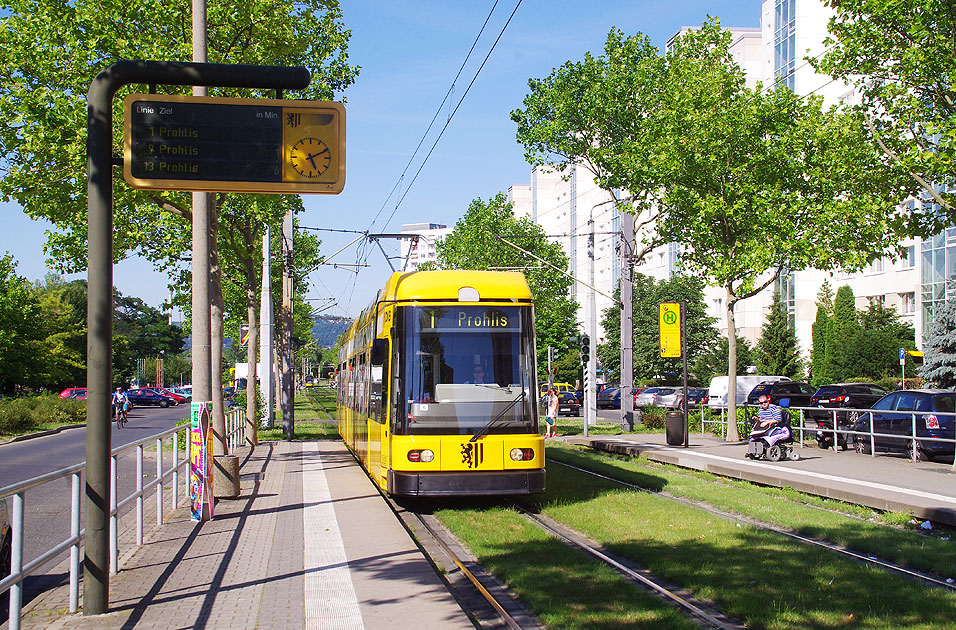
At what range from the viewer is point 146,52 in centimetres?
1781

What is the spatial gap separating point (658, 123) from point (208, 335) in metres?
16.7

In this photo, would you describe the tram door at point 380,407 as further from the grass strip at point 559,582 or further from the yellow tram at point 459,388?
the grass strip at point 559,582

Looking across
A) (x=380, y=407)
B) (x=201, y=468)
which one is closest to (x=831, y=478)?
(x=380, y=407)

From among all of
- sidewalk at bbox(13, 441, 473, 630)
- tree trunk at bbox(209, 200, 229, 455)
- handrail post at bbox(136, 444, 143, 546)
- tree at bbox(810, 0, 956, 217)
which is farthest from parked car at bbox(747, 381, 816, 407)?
handrail post at bbox(136, 444, 143, 546)

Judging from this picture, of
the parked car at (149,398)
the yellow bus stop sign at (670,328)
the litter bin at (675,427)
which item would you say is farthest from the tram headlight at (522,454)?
the parked car at (149,398)

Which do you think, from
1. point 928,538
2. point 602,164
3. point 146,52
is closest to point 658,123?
point 602,164

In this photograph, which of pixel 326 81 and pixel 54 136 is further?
pixel 326 81

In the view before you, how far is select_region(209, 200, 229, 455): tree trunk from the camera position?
14580mm

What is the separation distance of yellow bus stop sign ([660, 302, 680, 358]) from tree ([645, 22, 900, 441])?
5.04ft

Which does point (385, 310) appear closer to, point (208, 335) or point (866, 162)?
point (208, 335)

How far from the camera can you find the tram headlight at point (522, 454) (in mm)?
11844

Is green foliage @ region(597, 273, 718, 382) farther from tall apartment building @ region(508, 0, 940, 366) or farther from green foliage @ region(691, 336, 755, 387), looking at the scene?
tall apartment building @ region(508, 0, 940, 366)

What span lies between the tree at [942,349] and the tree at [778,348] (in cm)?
1657

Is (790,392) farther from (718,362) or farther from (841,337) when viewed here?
(718,362)
